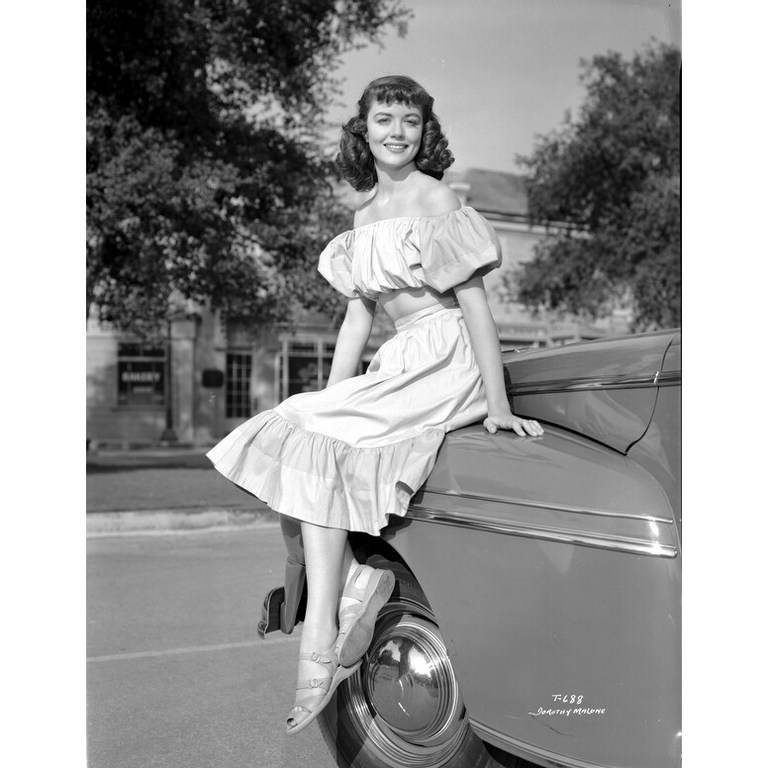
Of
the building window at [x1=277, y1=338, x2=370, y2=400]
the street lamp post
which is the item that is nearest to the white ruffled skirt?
the building window at [x1=277, y1=338, x2=370, y2=400]

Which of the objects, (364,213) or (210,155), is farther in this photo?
(210,155)

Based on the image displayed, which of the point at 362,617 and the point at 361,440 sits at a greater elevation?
the point at 361,440

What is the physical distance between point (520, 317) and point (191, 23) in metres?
7.00

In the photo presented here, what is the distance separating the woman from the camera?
1872 mm

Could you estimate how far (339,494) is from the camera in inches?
73.9

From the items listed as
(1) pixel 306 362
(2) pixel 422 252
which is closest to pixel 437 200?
(2) pixel 422 252

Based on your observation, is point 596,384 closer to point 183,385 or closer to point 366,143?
point 366,143

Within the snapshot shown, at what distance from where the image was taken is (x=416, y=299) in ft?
6.75

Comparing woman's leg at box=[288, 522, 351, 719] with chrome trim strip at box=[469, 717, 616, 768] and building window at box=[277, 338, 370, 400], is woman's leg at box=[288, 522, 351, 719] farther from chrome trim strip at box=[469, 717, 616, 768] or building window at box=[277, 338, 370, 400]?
building window at box=[277, 338, 370, 400]

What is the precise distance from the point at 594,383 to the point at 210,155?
235 inches

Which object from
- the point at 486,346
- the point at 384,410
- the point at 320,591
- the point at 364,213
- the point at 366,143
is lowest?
the point at 320,591

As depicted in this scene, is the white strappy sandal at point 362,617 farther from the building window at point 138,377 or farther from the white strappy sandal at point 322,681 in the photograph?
the building window at point 138,377

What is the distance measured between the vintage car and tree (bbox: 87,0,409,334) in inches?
192
